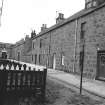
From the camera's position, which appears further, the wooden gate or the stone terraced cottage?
the stone terraced cottage

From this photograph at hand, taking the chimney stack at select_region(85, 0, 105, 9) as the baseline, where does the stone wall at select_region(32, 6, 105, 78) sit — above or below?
below

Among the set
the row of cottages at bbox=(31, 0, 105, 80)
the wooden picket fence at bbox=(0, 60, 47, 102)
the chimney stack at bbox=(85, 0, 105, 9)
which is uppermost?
the chimney stack at bbox=(85, 0, 105, 9)

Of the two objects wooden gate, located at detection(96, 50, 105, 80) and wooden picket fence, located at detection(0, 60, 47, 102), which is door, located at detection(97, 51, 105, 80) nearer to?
wooden gate, located at detection(96, 50, 105, 80)

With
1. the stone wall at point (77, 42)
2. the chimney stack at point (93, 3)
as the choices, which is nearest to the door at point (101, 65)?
the stone wall at point (77, 42)

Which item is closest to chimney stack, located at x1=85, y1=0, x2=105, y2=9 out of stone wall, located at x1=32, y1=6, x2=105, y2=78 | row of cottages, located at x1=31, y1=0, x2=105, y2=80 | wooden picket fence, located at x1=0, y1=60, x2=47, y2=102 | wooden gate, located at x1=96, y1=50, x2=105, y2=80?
row of cottages, located at x1=31, y1=0, x2=105, y2=80

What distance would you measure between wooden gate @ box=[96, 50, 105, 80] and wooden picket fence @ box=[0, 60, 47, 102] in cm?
759

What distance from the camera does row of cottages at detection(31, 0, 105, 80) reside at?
1225 cm

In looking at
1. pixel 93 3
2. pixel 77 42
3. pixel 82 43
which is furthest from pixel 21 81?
pixel 93 3

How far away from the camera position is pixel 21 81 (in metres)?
5.33

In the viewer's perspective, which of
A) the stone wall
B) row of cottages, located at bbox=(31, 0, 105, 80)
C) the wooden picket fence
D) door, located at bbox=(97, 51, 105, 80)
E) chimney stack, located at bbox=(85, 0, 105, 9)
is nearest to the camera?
the wooden picket fence

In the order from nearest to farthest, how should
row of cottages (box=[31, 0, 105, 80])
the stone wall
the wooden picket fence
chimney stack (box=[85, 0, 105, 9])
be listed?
the wooden picket fence, row of cottages (box=[31, 0, 105, 80]), the stone wall, chimney stack (box=[85, 0, 105, 9])

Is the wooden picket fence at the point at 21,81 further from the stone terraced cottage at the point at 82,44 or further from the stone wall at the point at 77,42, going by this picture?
the stone wall at the point at 77,42

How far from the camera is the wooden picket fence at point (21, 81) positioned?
16.5 feet

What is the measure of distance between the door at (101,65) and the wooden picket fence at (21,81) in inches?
299
